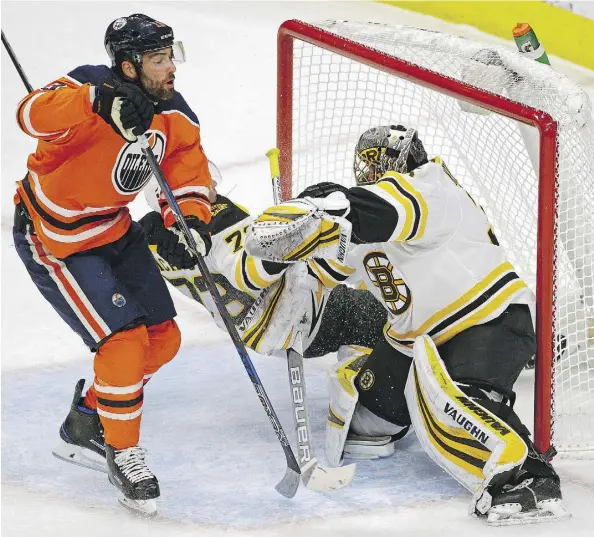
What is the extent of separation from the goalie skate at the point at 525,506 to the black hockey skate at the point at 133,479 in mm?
637

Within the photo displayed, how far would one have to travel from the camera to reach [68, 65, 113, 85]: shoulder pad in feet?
7.90

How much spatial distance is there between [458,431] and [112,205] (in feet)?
2.66

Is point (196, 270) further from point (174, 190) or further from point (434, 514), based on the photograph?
point (434, 514)

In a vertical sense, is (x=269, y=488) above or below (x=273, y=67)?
below

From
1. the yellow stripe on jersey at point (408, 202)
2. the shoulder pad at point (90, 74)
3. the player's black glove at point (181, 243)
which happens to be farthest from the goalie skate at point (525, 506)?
the shoulder pad at point (90, 74)

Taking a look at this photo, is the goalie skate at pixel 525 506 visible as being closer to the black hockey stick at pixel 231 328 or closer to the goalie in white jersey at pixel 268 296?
the black hockey stick at pixel 231 328

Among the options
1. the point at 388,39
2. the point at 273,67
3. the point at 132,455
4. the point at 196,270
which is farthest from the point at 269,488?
the point at 273,67

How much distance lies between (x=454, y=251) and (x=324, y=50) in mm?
940

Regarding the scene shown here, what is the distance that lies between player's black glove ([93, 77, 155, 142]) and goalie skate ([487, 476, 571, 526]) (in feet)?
3.10

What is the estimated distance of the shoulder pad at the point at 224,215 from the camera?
9.15 feet

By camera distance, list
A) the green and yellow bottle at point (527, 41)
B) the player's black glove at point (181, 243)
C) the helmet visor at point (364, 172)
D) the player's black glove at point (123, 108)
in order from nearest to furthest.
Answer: the player's black glove at point (123, 108)
the player's black glove at point (181, 243)
the helmet visor at point (364, 172)
the green and yellow bottle at point (527, 41)

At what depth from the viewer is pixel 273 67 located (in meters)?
4.86

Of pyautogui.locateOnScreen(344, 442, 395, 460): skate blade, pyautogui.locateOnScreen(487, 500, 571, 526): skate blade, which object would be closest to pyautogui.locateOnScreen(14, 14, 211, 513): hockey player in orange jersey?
pyautogui.locateOnScreen(344, 442, 395, 460): skate blade

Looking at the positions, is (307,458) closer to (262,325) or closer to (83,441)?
(262,325)
